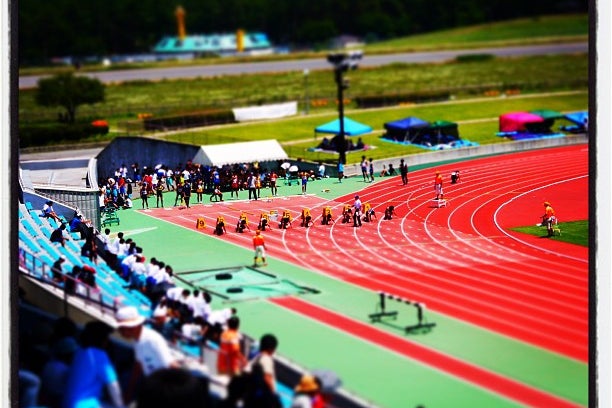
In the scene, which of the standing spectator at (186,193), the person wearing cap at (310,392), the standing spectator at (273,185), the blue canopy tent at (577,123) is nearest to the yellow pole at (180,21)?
the blue canopy tent at (577,123)

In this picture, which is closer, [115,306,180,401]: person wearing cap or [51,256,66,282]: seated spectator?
[115,306,180,401]: person wearing cap

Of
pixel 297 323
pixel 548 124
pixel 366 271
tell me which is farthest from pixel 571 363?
pixel 548 124

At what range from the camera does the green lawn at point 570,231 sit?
3444 centimetres

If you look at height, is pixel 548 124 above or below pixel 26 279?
above

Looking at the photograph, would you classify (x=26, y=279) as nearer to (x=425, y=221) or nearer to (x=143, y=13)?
(x=425, y=221)

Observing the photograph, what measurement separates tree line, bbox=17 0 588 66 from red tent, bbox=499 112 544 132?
7486cm

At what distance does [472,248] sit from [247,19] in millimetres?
140667

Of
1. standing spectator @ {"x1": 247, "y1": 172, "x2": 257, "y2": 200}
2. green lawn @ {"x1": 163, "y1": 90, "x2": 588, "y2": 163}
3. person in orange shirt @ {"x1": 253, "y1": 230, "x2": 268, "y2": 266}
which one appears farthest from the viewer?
green lawn @ {"x1": 163, "y1": 90, "x2": 588, "y2": 163}

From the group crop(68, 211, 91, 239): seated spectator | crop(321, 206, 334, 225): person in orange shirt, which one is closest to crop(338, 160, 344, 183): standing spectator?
crop(321, 206, 334, 225): person in orange shirt

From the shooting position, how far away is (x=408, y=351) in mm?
22578

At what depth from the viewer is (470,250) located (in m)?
33.2

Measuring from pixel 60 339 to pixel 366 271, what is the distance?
12.5m

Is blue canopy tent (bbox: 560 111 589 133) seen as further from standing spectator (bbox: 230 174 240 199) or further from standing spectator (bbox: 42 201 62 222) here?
standing spectator (bbox: 42 201 62 222)

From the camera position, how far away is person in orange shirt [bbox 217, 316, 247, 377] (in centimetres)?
1959
